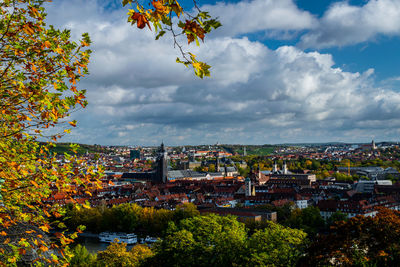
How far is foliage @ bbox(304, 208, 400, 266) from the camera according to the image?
37.9ft

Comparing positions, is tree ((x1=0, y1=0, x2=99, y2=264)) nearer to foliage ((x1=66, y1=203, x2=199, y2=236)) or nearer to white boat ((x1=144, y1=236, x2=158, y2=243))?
white boat ((x1=144, y1=236, x2=158, y2=243))

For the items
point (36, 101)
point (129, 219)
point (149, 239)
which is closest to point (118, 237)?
point (149, 239)

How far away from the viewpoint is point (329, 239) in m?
12.4

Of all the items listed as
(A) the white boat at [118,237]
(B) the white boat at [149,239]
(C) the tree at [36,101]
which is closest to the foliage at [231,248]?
(C) the tree at [36,101]

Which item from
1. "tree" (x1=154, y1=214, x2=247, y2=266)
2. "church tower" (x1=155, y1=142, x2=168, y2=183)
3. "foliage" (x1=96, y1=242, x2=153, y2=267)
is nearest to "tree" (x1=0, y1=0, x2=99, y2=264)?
"tree" (x1=154, y1=214, x2=247, y2=266)

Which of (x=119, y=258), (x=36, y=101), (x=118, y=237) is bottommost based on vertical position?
(x=118, y=237)

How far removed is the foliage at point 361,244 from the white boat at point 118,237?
26260 millimetres

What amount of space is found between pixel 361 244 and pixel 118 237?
91.7 ft

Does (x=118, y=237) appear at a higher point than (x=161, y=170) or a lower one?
lower

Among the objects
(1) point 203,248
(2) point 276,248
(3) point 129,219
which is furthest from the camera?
(3) point 129,219

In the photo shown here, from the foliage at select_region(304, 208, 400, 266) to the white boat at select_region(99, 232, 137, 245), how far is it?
26260 mm

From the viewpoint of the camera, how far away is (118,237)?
36.8 metres

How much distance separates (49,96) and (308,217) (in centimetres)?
3642

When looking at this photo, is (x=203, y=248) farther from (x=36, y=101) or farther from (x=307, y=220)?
A: (x=307, y=220)
